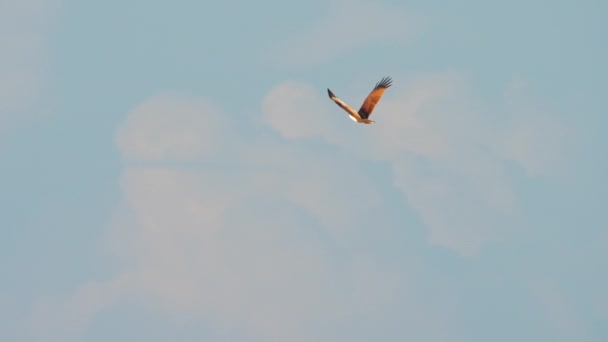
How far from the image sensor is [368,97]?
350 feet

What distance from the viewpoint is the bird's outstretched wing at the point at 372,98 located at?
10656cm

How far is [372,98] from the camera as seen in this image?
107 meters

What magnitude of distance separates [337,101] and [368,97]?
9.08 feet

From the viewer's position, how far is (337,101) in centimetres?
10725

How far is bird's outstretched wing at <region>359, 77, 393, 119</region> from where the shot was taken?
107m
